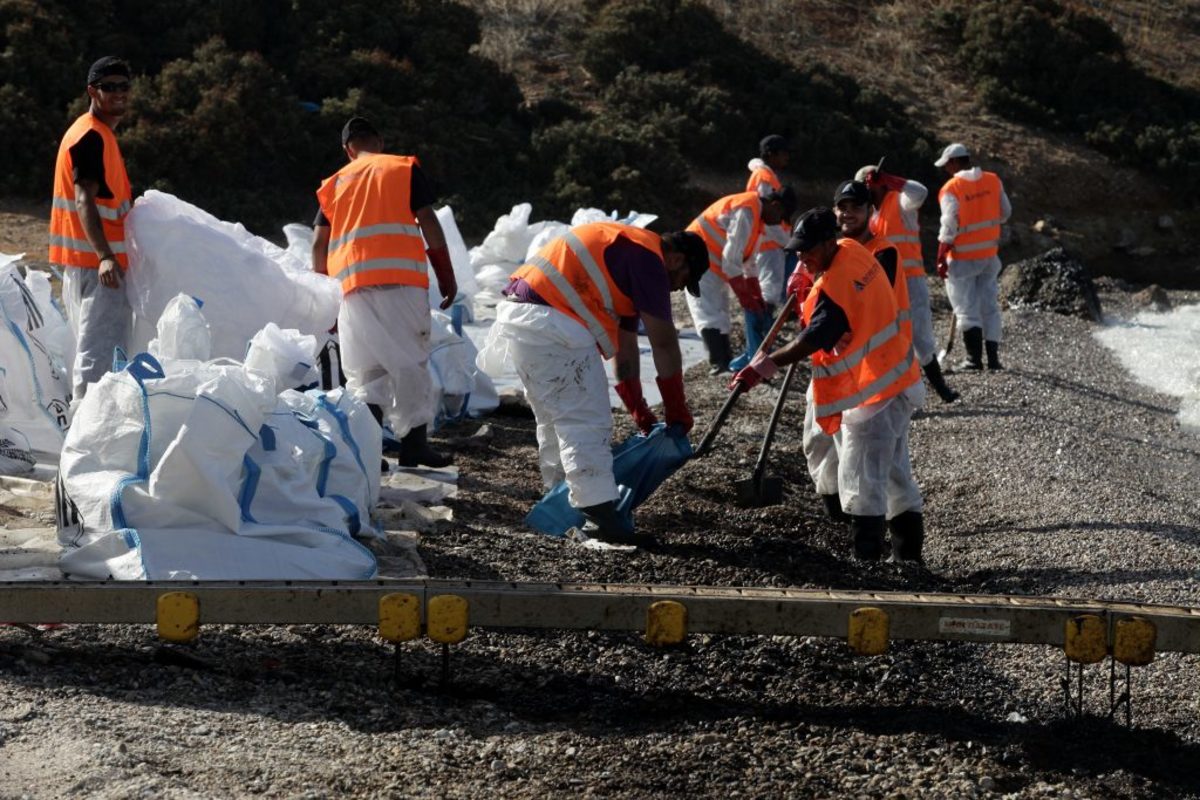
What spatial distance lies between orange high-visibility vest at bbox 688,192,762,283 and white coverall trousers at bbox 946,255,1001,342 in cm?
161

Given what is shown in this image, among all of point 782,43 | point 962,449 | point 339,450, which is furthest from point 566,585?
point 782,43

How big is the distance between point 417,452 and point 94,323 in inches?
55.8

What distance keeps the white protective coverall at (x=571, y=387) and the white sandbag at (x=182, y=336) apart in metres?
1.05

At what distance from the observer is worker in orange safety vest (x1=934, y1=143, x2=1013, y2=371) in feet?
35.0

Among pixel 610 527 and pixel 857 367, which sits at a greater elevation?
pixel 857 367

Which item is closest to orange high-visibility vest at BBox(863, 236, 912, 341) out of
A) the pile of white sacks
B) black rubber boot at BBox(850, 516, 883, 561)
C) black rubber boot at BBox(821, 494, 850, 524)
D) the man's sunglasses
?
black rubber boot at BBox(850, 516, 883, 561)

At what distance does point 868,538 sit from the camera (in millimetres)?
6051

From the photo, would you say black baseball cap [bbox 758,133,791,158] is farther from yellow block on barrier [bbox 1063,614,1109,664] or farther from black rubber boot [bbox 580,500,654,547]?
yellow block on barrier [bbox 1063,614,1109,664]

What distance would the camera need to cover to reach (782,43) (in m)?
21.9

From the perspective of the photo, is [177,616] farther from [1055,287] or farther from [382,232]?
[1055,287]

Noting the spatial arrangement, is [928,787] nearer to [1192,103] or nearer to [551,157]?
[551,157]

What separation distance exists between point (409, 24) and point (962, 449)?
11310 mm

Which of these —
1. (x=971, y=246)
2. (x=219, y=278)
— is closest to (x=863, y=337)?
(x=219, y=278)

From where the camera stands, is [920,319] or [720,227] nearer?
[920,319]
